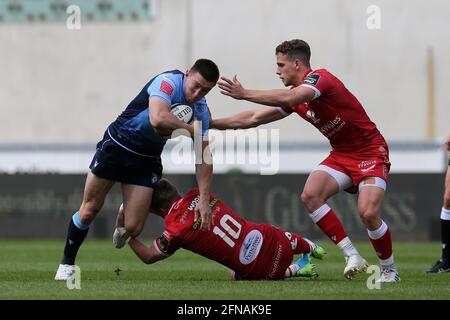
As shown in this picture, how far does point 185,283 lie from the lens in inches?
402

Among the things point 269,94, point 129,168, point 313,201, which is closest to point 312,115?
point 313,201

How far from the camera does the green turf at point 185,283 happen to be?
8.85 metres

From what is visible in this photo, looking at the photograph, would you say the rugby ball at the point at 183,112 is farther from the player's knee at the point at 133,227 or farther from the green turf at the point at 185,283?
the green turf at the point at 185,283

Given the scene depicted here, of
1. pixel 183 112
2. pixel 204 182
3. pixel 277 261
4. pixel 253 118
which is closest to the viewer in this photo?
pixel 204 182

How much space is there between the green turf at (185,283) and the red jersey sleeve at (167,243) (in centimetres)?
30

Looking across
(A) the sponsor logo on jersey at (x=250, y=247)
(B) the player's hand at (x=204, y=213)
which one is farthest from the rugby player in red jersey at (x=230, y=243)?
(B) the player's hand at (x=204, y=213)

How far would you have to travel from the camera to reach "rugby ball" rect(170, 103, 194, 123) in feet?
33.6

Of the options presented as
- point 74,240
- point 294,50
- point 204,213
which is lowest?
point 74,240

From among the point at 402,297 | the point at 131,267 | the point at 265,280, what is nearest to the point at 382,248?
the point at 265,280

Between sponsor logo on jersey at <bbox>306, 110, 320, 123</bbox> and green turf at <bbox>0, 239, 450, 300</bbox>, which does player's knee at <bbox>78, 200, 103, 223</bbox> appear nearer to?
green turf at <bbox>0, 239, 450, 300</bbox>

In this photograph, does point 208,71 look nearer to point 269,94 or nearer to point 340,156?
point 269,94

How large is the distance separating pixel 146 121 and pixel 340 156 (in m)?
1.98

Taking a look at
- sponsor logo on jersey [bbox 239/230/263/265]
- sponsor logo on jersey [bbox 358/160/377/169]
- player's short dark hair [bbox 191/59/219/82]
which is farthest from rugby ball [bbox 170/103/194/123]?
sponsor logo on jersey [bbox 358/160/377/169]

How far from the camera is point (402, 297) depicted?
8.71 meters
